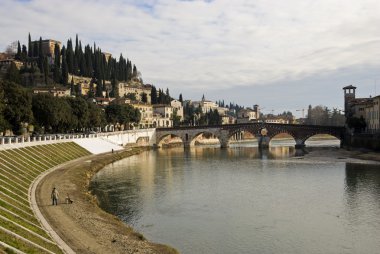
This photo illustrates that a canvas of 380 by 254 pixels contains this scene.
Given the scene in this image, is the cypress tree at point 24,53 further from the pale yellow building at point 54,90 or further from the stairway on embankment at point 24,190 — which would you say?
the stairway on embankment at point 24,190

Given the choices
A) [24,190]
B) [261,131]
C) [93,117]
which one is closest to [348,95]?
[261,131]

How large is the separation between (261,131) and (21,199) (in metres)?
102

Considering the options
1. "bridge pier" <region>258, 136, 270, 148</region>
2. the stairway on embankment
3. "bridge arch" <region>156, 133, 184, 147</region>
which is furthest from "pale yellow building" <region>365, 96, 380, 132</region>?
the stairway on embankment

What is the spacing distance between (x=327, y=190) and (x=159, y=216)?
2227 cm

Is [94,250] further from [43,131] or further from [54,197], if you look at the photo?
[43,131]

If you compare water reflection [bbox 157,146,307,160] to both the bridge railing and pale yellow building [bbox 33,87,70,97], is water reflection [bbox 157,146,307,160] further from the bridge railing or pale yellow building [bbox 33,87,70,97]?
pale yellow building [bbox 33,87,70,97]

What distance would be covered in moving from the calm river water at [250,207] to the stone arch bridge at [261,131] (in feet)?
173

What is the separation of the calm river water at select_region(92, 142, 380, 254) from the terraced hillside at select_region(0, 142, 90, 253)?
7.61 m

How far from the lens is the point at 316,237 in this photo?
1213 inches

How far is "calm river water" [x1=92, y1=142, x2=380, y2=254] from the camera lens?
29.8 meters

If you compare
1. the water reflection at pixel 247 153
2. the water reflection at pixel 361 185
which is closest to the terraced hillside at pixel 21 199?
the water reflection at pixel 361 185

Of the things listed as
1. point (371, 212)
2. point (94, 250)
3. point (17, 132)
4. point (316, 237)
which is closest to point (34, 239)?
point (94, 250)

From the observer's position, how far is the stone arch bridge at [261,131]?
12131 cm

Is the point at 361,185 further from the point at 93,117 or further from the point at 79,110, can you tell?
the point at 93,117
